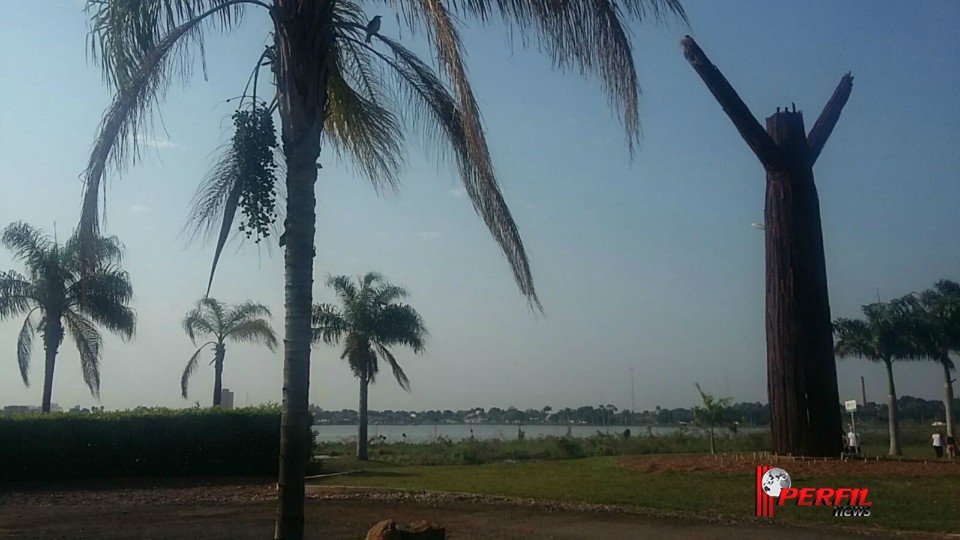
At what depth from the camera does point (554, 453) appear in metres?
28.5

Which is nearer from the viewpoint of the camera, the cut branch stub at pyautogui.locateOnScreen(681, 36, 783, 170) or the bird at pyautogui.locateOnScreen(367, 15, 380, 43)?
the bird at pyautogui.locateOnScreen(367, 15, 380, 43)

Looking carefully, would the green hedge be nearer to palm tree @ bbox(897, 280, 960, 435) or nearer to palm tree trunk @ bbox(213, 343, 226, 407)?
palm tree trunk @ bbox(213, 343, 226, 407)

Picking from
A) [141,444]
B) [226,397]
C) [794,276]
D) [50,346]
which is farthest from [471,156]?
[226,397]

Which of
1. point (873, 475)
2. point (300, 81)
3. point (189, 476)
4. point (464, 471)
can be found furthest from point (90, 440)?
point (873, 475)

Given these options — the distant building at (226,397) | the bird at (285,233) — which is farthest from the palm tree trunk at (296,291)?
the distant building at (226,397)

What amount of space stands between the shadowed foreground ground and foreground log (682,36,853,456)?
6.37 m

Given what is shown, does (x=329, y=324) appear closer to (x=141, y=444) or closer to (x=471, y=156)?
(x=141, y=444)

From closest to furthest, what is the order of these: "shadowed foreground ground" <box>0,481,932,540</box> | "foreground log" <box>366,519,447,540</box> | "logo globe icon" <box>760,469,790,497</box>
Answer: "foreground log" <box>366,519,447,540</box> → "shadowed foreground ground" <box>0,481,932,540</box> → "logo globe icon" <box>760,469,790,497</box>

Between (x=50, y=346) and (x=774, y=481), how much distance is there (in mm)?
21242

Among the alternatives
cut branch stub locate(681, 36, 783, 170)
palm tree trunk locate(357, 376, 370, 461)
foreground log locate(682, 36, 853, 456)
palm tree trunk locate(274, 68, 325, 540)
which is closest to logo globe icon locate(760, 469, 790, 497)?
foreground log locate(682, 36, 853, 456)

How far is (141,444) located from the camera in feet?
65.0

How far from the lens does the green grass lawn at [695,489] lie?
11.2 metres

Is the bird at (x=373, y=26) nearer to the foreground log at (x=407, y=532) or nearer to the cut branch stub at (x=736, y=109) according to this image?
the foreground log at (x=407, y=532)

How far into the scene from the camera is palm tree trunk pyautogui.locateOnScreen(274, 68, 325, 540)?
6.54 meters
